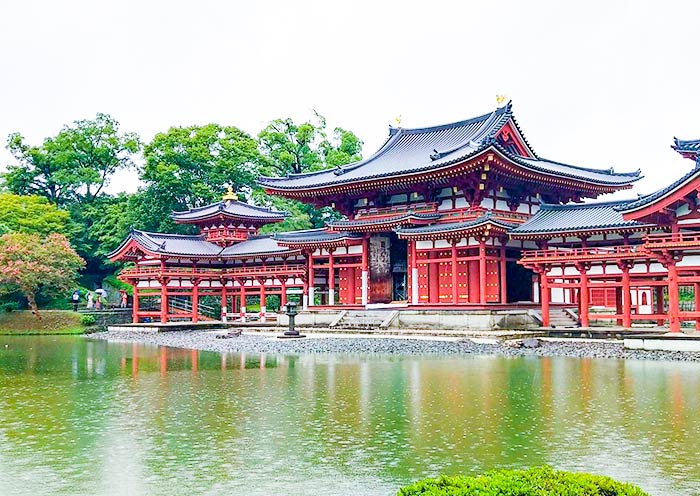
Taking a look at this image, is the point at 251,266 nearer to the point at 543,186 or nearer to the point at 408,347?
the point at 543,186

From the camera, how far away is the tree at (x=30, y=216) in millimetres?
56906

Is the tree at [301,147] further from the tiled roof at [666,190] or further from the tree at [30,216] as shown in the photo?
the tiled roof at [666,190]

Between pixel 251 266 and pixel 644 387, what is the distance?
118 feet

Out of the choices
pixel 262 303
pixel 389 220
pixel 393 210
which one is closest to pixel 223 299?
pixel 262 303

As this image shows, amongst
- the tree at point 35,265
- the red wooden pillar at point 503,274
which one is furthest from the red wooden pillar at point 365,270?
the tree at point 35,265

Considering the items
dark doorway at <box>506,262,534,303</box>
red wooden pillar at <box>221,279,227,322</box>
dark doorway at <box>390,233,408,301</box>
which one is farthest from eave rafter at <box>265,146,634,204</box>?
red wooden pillar at <box>221,279,227,322</box>

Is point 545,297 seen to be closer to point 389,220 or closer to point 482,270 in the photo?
point 482,270

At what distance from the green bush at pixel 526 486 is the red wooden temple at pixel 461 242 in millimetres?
21926

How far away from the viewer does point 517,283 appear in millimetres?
38188

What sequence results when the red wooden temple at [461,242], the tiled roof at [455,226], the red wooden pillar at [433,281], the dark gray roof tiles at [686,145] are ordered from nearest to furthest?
the red wooden temple at [461,242], the dark gray roof tiles at [686,145], the tiled roof at [455,226], the red wooden pillar at [433,281]

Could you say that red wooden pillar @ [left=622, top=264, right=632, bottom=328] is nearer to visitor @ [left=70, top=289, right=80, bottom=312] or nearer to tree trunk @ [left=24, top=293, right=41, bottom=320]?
tree trunk @ [left=24, top=293, right=41, bottom=320]

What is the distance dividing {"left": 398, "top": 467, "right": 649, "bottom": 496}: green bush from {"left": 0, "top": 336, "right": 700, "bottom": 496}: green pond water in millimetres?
2802

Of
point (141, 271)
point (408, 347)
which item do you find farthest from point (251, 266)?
point (408, 347)

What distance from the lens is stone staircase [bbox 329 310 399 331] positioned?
37219mm
